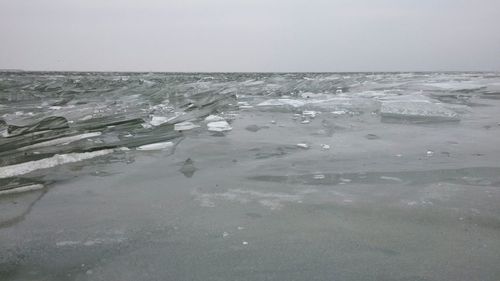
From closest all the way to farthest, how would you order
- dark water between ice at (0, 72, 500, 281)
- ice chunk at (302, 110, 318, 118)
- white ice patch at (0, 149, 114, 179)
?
dark water between ice at (0, 72, 500, 281) → white ice patch at (0, 149, 114, 179) → ice chunk at (302, 110, 318, 118)

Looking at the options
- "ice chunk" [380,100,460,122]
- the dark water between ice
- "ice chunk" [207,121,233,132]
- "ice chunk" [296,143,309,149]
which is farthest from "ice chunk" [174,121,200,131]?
"ice chunk" [380,100,460,122]

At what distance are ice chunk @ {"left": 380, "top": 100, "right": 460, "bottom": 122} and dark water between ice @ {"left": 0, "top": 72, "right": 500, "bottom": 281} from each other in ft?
4.15

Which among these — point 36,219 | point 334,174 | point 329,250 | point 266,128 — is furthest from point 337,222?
point 266,128

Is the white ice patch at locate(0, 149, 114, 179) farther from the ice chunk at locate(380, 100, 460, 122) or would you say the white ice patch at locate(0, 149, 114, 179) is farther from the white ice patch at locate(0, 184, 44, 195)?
the ice chunk at locate(380, 100, 460, 122)

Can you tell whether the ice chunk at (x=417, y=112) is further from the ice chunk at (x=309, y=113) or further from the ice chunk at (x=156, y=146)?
the ice chunk at (x=156, y=146)

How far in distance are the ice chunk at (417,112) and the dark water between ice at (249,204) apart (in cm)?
126

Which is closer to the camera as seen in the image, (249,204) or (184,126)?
(249,204)

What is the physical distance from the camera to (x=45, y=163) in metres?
5.30

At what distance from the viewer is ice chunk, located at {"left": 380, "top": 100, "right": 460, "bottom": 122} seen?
29.4ft

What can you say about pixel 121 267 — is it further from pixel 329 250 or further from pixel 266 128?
pixel 266 128

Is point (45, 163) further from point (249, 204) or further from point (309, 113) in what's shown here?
point (309, 113)

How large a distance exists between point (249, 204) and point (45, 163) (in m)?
3.00

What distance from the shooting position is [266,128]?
832 cm

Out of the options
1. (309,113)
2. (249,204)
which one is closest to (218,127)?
(309,113)
